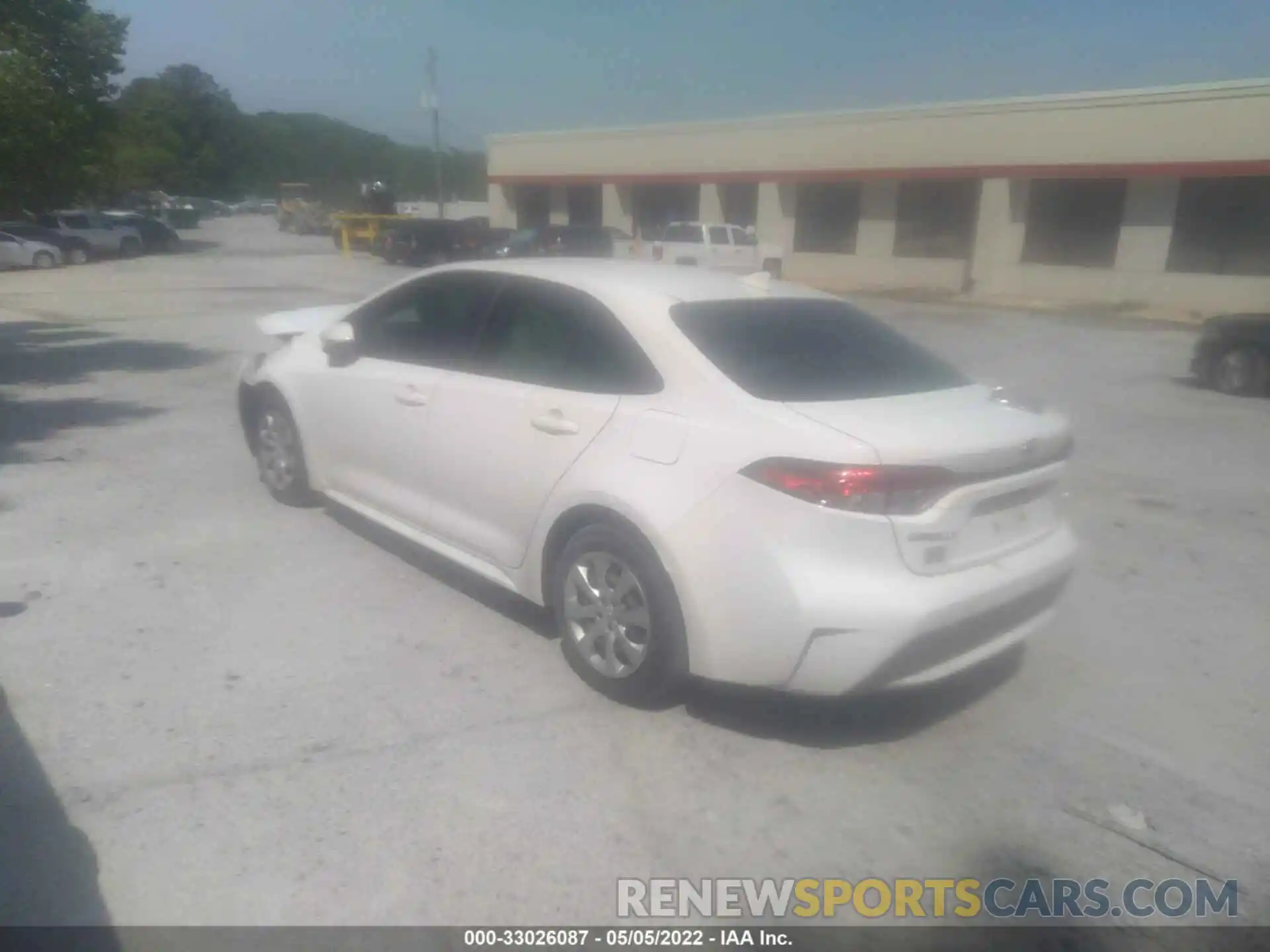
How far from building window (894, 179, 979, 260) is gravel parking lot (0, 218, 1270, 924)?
74.0ft

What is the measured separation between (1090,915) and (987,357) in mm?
13312

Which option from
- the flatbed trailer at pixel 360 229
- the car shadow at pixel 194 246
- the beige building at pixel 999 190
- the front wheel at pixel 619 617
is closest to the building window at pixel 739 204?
the beige building at pixel 999 190

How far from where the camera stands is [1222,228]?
2269cm

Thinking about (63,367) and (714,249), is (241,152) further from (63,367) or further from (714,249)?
(63,367)

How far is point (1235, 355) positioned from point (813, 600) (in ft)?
36.1

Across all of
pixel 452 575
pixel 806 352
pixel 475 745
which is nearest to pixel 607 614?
pixel 475 745

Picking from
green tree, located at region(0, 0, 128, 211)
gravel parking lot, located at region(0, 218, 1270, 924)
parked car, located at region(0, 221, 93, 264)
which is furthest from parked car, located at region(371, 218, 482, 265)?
gravel parking lot, located at region(0, 218, 1270, 924)

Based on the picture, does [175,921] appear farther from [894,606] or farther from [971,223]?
[971,223]

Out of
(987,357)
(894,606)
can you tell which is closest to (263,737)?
(894,606)

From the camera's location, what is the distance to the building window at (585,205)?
3722cm

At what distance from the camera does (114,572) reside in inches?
208

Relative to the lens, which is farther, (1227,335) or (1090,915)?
(1227,335)

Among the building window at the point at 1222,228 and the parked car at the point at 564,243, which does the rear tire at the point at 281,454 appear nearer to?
the parked car at the point at 564,243

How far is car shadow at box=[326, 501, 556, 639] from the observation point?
16.1ft
